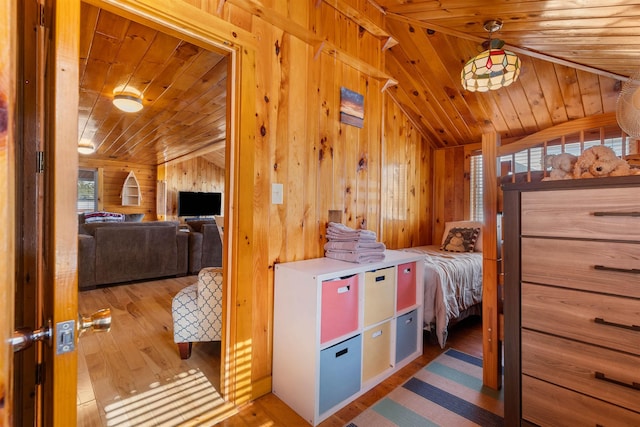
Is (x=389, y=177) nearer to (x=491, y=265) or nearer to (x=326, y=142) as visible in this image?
(x=326, y=142)

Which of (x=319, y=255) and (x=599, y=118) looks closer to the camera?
(x=599, y=118)

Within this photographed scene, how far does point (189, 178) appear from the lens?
26.9 feet

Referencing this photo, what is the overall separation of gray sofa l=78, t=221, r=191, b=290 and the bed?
3423 mm

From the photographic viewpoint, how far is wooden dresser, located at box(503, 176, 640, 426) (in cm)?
115

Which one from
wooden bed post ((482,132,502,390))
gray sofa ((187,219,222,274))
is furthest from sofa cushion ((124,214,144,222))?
wooden bed post ((482,132,502,390))

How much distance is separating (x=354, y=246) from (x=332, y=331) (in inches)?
21.1

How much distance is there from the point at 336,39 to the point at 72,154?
2163 mm

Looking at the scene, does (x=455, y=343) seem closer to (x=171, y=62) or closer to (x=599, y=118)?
(x=599, y=118)

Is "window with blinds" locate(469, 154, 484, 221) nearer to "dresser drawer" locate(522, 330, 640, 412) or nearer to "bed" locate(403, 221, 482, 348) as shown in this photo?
"bed" locate(403, 221, 482, 348)

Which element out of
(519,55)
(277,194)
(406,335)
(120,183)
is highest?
(519,55)

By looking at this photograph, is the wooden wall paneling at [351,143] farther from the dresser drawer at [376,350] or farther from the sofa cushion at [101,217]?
the sofa cushion at [101,217]

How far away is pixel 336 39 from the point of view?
2.27m

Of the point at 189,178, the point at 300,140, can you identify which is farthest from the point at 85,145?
the point at 300,140

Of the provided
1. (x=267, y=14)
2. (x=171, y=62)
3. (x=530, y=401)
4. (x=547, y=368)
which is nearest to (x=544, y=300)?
(x=547, y=368)
